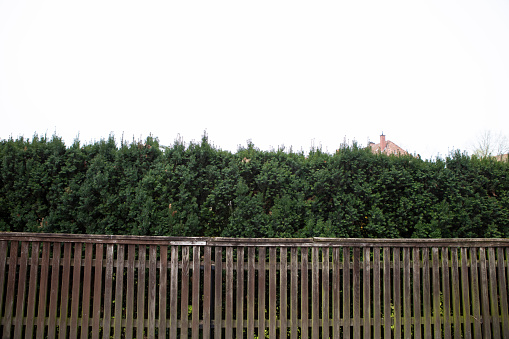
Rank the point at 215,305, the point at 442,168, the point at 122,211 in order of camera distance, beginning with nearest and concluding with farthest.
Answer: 1. the point at 215,305
2. the point at 122,211
3. the point at 442,168

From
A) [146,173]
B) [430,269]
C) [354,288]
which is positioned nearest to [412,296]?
[430,269]

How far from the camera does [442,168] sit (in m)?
4.35

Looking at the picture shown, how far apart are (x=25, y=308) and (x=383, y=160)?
18.0 feet

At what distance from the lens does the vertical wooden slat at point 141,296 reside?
11.2 feet

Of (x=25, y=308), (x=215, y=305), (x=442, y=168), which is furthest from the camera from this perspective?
(x=442, y=168)

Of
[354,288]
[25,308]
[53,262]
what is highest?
[53,262]

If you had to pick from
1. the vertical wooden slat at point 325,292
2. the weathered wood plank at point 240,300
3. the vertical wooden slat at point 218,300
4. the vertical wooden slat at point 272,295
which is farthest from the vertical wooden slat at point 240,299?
the vertical wooden slat at point 325,292

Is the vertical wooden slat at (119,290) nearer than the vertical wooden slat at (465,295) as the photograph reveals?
Yes

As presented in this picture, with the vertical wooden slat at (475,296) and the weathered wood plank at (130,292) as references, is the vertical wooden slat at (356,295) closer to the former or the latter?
the vertical wooden slat at (475,296)

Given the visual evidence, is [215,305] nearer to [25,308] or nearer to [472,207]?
[25,308]

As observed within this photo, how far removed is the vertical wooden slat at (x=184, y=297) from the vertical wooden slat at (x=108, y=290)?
0.88 m

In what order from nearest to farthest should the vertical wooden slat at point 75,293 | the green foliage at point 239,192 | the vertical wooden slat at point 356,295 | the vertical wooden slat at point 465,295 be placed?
the vertical wooden slat at point 75,293
the vertical wooden slat at point 356,295
the vertical wooden slat at point 465,295
the green foliage at point 239,192

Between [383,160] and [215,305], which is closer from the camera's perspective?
[215,305]

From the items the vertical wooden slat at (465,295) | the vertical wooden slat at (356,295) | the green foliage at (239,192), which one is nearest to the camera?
the vertical wooden slat at (356,295)
